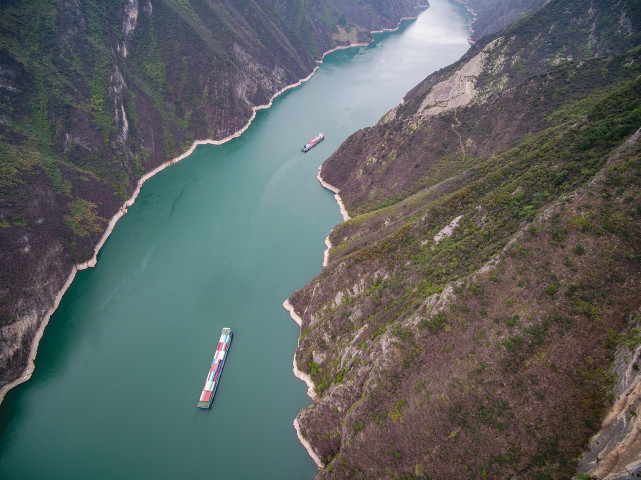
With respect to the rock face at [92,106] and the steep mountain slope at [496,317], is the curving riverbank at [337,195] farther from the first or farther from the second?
the rock face at [92,106]

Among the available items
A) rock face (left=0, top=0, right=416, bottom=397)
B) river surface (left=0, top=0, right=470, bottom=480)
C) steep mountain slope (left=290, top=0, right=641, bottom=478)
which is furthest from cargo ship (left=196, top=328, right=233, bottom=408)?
rock face (left=0, top=0, right=416, bottom=397)

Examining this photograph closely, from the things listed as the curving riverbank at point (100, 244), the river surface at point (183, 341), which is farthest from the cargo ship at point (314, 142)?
the curving riverbank at point (100, 244)

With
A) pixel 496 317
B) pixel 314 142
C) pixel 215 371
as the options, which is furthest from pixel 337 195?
pixel 496 317

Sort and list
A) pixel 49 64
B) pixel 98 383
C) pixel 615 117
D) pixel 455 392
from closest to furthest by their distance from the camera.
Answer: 1. pixel 455 392
2. pixel 615 117
3. pixel 98 383
4. pixel 49 64

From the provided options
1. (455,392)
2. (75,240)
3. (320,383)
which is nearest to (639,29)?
(455,392)

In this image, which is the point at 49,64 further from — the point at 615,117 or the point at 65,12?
the point at 615,117

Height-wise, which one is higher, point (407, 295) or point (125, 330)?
point (125, 330)
